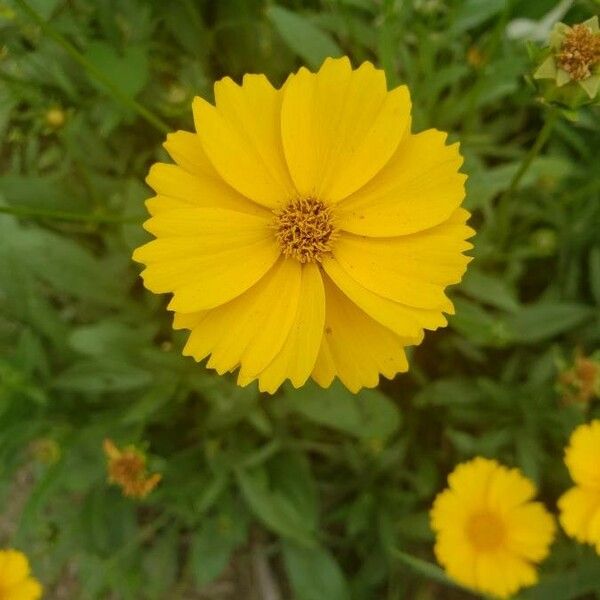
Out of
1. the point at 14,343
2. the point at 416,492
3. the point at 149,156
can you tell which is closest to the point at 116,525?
the point at 14,343

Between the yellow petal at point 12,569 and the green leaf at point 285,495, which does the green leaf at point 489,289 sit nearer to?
the green leaf at point 285,495

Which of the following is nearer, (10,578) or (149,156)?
(10,578)

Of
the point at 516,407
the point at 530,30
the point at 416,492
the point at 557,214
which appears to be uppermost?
the point at 530,30

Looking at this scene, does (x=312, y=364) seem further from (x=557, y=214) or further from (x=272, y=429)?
(x=557, y=214)

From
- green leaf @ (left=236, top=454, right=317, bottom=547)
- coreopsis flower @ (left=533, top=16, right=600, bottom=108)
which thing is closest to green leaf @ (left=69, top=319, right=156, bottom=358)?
green leaf @ (left=236, top=454, right=317, bottom=547)

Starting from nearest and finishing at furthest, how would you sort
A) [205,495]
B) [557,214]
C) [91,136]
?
[205,495]
[557,214]
[91,136]

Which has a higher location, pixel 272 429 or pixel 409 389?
pixel 409 389

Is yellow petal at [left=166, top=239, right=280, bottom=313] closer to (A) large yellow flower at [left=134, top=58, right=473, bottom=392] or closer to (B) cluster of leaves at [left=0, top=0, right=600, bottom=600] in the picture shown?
(A) large yellow flower at [left=134, top=58, right=473, bottom=392]

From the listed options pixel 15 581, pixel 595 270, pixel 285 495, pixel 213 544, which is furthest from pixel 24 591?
pixel 595 270
